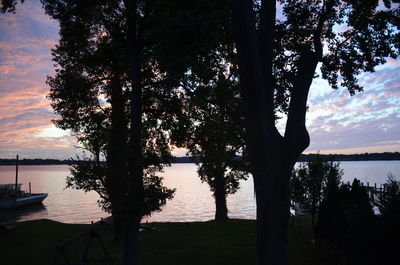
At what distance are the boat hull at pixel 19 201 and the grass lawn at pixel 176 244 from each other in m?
40.5

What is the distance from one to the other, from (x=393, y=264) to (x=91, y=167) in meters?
18.7

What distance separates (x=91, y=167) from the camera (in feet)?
79.0

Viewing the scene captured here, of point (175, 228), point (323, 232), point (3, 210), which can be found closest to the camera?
point (323, 232)

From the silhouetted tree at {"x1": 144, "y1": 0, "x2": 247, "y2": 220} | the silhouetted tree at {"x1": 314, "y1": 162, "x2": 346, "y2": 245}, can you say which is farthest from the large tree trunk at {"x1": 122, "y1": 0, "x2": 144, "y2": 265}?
the silhouetted tree at {"x1": 314, "y1": 162, "x2": 346, "y2": 245}

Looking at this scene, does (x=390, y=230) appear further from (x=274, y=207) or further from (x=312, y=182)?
(x=312, y=182)

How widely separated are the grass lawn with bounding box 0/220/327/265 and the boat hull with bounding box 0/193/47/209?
4051 centimetres

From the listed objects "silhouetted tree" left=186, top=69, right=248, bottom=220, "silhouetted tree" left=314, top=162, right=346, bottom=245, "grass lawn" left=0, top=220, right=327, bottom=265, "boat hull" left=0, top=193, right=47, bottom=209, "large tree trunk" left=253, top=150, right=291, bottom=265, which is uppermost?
"silhouetted tree" left=186, top=69, right=248, bottom=220

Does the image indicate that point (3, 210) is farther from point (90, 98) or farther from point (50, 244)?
point (90, 98)

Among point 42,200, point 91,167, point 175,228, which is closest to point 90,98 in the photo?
point 91,167

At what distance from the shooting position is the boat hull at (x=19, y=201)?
2675 inches

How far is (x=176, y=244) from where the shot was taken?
938 inches

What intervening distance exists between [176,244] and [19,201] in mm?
59846

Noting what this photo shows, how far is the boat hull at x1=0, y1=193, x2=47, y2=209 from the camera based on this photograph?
67938 mm

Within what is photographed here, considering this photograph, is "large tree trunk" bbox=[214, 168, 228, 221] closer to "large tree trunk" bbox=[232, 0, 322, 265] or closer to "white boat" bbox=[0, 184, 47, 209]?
"large tree trunk" bbox=[232, 0, 322, 265]
